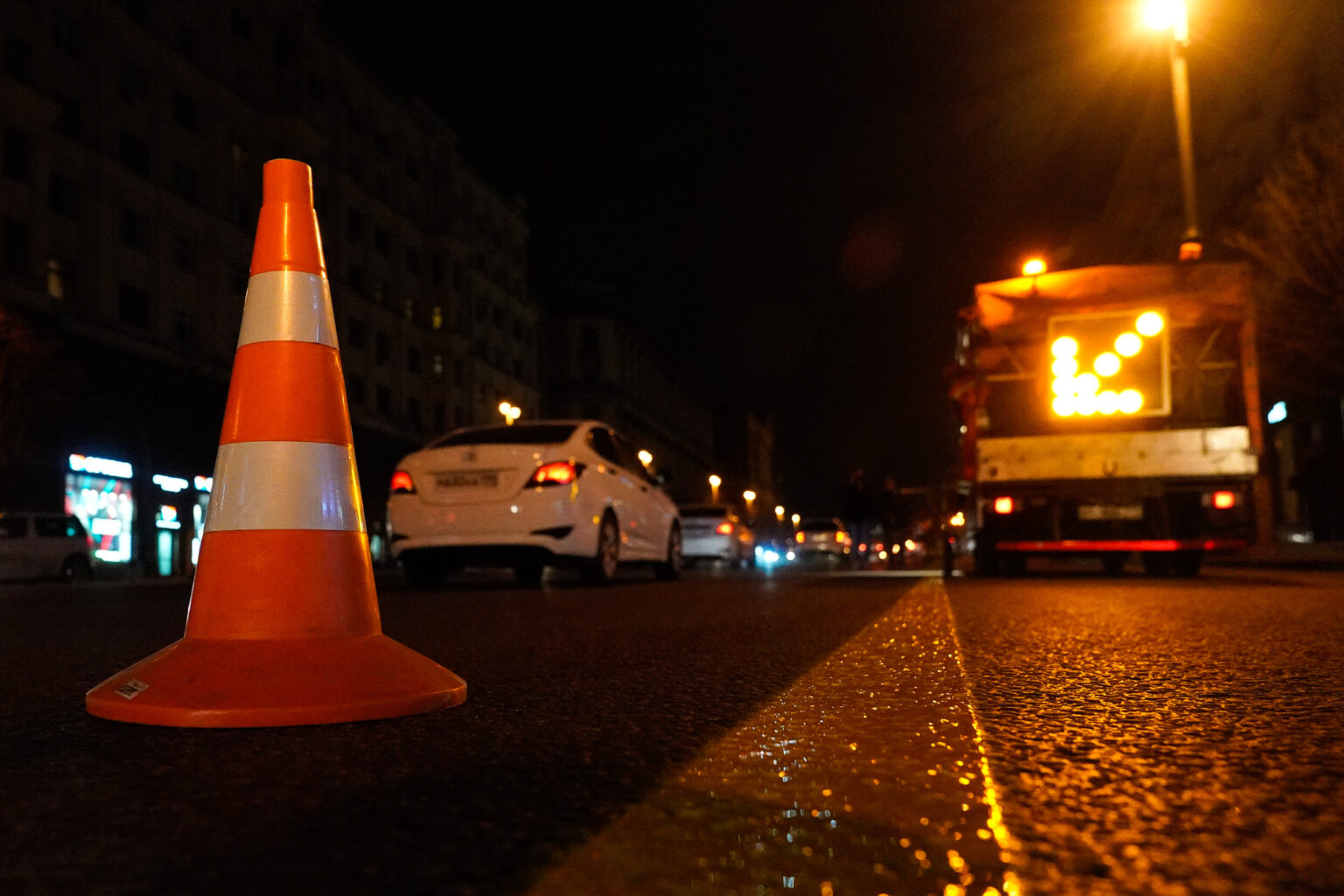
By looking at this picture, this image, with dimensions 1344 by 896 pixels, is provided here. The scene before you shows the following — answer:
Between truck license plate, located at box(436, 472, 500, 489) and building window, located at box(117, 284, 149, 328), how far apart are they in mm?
23823

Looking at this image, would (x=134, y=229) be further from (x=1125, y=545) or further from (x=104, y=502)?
(x=1125, y=545)

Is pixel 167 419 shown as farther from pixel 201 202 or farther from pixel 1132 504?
pixel 1132 504

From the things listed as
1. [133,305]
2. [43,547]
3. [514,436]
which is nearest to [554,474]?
[514,436]

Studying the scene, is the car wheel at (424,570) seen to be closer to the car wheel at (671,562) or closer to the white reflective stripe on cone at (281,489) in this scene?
the car wheel at (671,562)

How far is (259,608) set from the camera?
10.9 feet

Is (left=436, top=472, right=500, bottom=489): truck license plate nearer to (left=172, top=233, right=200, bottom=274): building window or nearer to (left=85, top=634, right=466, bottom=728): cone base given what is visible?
(left=85, top=634, right=466, bottom=728): cone base

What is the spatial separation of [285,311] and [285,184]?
0.42 metres

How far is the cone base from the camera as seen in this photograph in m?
2.97

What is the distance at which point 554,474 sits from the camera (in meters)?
10.9

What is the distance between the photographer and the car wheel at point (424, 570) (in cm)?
1120

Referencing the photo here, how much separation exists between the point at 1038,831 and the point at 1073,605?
19.6 ft

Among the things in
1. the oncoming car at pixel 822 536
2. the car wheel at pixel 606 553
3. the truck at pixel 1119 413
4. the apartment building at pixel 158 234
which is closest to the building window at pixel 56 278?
the apartment building at pixel 158 234

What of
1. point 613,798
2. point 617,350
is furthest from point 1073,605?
A: point 617,350

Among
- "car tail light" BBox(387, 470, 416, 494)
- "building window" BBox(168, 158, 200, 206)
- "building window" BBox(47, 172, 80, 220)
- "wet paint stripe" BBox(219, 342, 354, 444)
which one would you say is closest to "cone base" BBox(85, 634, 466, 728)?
"wet paint stripe" BBox(219, 342, 354, 444)
